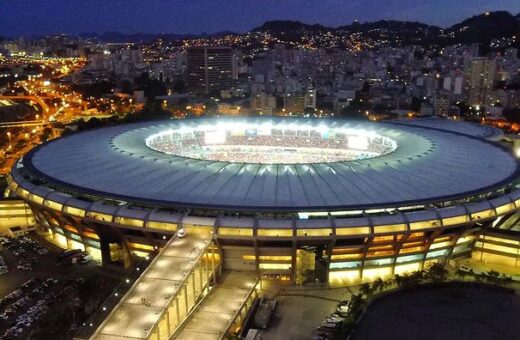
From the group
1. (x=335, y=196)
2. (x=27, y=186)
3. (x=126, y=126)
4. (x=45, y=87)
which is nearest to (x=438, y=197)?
(x=335, y=196)

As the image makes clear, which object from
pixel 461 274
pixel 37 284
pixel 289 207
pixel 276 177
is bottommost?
pixel 37 284

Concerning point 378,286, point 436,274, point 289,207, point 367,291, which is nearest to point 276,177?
point 289,207

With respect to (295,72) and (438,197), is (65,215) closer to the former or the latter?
(438,197)

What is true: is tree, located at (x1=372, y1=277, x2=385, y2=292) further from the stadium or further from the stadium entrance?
the stadium entrance

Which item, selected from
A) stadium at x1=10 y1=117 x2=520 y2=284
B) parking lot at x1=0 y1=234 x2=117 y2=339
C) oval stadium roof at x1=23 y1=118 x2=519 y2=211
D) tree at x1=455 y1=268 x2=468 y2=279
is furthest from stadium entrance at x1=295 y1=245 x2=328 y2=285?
parking lot at x1=0 y1=234 x2=117 y2=339

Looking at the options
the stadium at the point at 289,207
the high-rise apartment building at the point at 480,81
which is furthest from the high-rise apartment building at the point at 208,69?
the stadium at the point at 289,207

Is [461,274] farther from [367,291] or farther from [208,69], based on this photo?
[208,69]
